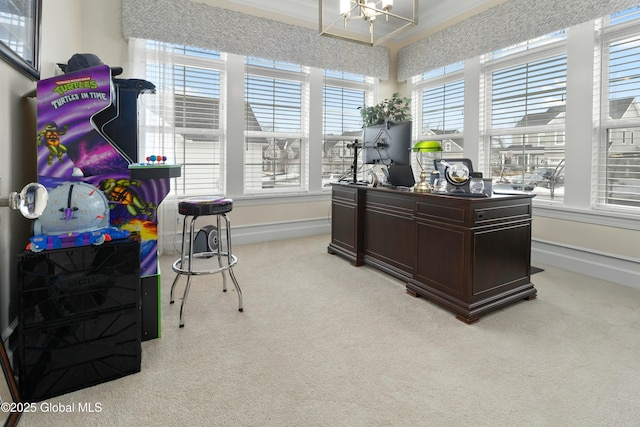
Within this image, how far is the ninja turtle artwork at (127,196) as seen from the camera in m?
1.85

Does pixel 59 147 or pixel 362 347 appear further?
pixel 362 347

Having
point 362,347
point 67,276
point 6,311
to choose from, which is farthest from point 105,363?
point 362,347

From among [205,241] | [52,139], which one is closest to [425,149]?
[52,139]

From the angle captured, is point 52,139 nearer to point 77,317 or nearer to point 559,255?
point 77,317

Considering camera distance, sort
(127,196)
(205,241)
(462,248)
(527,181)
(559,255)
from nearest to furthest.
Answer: (127,196), (462,248), (559,255), (205,241), (527,181)

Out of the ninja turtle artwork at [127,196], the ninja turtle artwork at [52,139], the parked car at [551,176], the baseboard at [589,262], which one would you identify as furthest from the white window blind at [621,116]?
the ninja turtle artwork at [52,139]

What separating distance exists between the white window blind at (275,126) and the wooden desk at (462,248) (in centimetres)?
210

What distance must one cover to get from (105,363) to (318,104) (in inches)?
166

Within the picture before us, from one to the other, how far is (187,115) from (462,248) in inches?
136

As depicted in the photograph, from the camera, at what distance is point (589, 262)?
11.0ft

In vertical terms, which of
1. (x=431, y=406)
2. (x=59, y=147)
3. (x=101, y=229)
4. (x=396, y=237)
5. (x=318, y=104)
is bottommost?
(x=431, y=406)

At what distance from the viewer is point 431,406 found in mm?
1508

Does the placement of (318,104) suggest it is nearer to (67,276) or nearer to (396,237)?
(396,237)

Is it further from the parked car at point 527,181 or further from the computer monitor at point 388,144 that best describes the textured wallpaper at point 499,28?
the computer monitor at point 388,144
